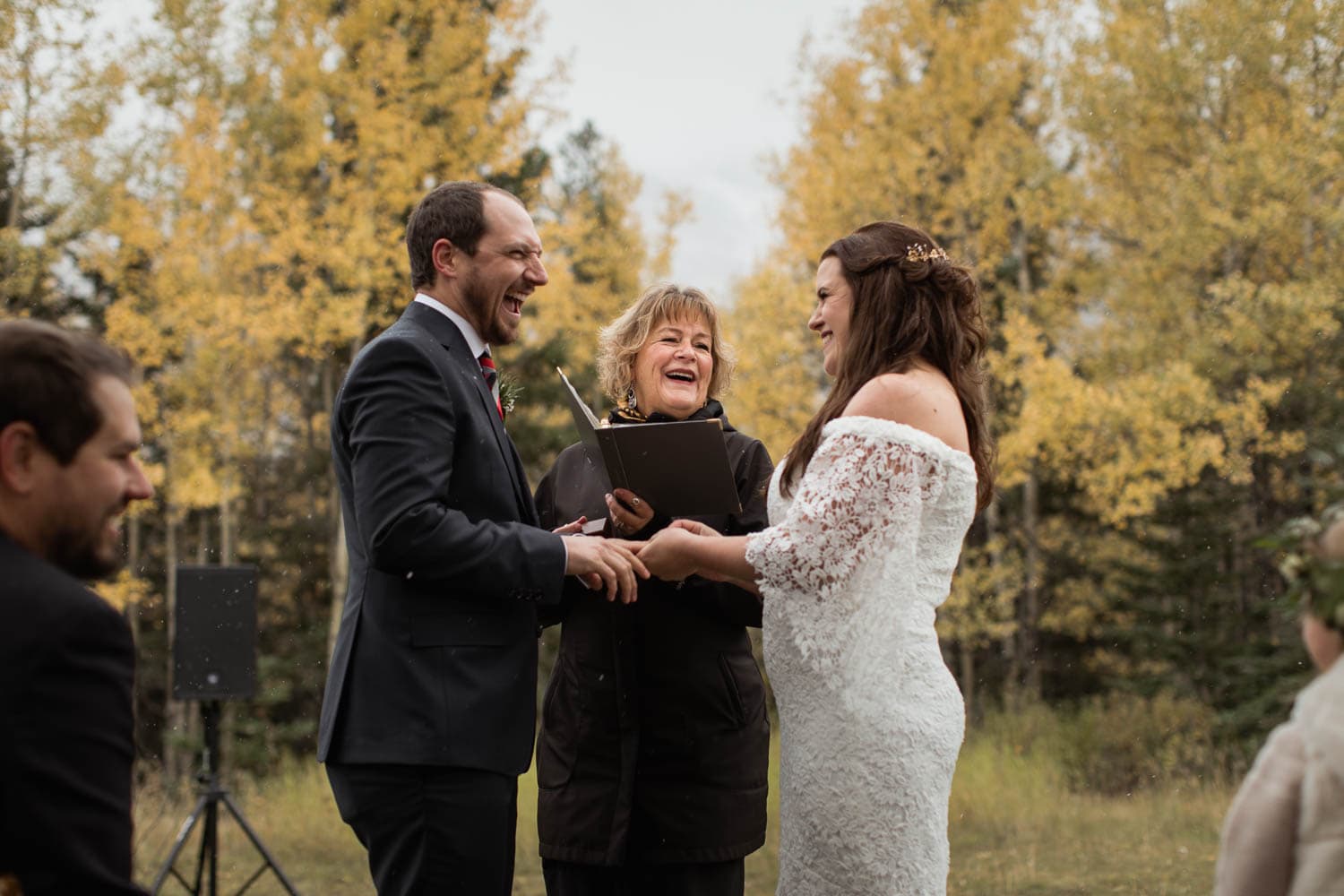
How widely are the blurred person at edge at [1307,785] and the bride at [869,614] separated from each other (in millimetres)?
1004

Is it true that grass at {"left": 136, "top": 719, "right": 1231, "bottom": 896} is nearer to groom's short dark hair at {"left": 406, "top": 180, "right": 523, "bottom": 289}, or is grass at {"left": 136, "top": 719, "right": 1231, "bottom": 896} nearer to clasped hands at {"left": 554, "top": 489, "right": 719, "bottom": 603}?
clasped hands at {"left": 554, "top": 489, "right": 719, "bottom": 603}

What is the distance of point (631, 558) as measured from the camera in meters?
2.83

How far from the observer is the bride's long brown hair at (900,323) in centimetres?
274

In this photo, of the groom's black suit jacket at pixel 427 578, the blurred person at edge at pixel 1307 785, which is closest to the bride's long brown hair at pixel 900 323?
the groom's black suit jacket at pixel 427 578

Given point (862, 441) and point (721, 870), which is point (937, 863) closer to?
point (721, 870)

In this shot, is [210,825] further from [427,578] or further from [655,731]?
[427,578]

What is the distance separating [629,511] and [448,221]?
2.83 ft

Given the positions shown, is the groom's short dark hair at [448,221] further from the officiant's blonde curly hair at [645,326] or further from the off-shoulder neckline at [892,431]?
the off-shoulder neckline at [892,431]

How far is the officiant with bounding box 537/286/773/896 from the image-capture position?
9.84 feet

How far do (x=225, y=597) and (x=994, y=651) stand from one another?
12.2m

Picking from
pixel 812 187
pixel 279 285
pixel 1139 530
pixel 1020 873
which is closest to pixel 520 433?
pixel 279 285

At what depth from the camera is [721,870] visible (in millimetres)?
3018

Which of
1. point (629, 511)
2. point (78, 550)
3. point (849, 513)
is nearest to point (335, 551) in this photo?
point (629, 511)

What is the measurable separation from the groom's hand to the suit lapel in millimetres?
174
